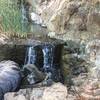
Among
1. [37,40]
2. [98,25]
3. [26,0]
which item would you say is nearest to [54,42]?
[37,40]

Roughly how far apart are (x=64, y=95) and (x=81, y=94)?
47 cm

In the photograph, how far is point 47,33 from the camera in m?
8.58

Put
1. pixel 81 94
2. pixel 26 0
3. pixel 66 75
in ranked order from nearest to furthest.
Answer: pixel 81 94, pixel 66 75, pixel 26 0

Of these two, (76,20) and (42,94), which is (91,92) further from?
(76,20)

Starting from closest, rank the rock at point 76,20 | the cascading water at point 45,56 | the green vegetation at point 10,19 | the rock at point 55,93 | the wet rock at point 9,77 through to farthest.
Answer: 1. the rock at point 55,93
2. the wet rock at point 9,77
3. the cascading water at point 45,56
4. the green vegetation at point 10,19
5. the rock at point 76,20

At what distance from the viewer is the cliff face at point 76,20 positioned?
8.32m

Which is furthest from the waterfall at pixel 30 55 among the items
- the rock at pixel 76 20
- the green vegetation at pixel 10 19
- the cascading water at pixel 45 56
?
the rock at pixel 76 20

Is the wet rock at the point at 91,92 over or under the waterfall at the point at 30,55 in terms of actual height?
over

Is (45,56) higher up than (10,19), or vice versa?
(10,19)

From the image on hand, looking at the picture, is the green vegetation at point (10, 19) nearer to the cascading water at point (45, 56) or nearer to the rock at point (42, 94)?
the cascading water at point (45, 56)

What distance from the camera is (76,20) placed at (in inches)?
339

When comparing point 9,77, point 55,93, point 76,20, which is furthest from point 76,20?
point 55,93

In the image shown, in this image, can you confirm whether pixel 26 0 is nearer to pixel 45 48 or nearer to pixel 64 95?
pixel 45 48

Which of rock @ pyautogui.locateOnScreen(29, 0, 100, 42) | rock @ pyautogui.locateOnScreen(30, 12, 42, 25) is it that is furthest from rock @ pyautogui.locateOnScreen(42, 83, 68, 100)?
rock @ pyautogui.locateOnScreen(30, 12, 42, 25)
